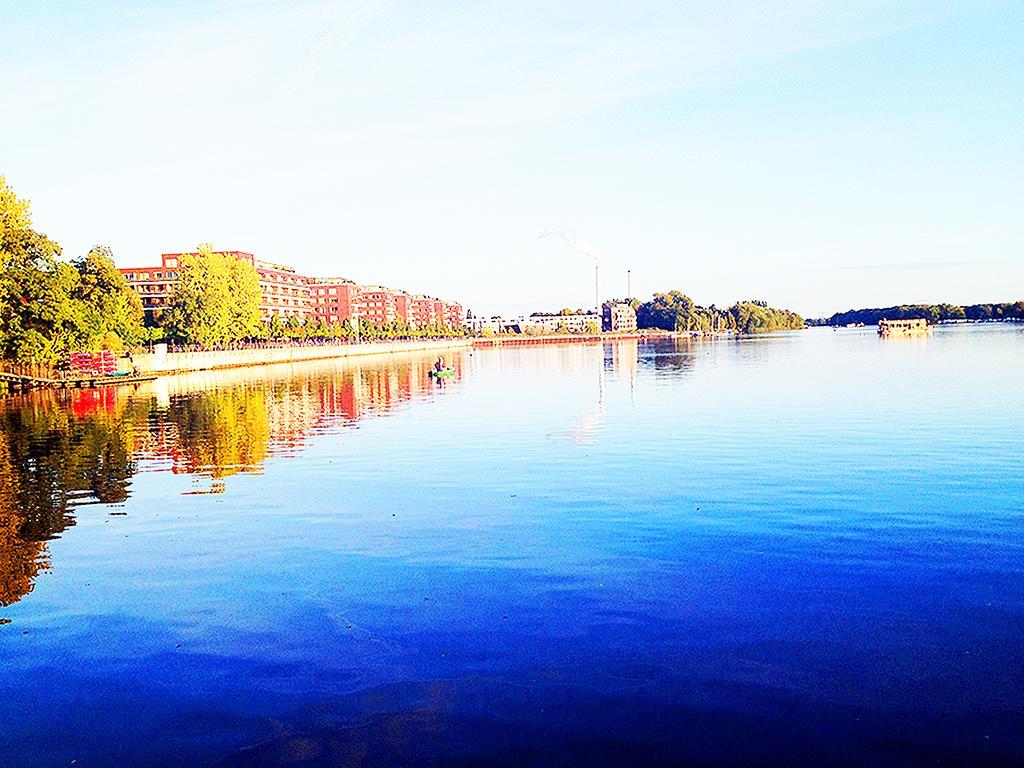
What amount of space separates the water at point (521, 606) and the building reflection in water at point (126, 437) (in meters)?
0.29

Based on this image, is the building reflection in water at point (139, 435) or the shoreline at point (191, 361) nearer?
the building reflection in water at point (139, 435)

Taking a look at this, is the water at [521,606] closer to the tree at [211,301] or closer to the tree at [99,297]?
the tree at [99,297]

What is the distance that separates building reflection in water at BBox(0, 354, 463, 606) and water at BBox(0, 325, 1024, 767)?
29cm

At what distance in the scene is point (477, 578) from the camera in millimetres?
17078

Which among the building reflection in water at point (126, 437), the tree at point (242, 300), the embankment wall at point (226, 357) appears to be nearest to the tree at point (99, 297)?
the building reflection in water at point (126, 437)

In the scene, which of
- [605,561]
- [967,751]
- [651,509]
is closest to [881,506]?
[651,509]

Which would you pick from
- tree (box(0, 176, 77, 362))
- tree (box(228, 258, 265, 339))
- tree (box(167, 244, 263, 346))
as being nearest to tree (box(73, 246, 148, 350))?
tree (box(0, 176, 77, 362))

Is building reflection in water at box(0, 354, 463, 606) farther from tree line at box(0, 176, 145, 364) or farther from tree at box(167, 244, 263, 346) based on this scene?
tree at box(167, 244, 263, 346)

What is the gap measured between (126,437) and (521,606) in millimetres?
34199

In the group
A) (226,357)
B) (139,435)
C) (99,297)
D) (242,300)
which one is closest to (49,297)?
(99,297)

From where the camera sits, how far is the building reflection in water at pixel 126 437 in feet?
78.1

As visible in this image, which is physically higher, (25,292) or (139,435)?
(25,292)

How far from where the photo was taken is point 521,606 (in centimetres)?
1523

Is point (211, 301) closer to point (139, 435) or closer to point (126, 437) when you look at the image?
point (139, 435)
